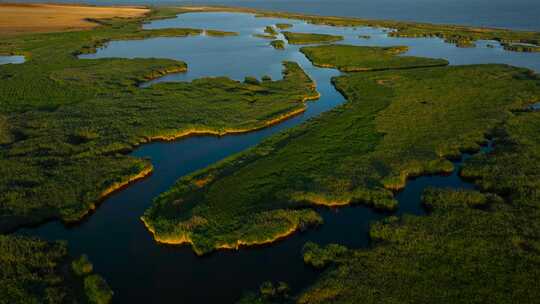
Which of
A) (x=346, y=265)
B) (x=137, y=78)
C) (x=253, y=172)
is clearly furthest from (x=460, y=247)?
(x=137, y=78)

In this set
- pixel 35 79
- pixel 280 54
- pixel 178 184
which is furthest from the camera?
pixel 280 54

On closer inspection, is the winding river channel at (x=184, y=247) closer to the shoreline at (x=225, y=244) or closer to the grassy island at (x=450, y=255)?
the shoreline at (x=225, y=244)

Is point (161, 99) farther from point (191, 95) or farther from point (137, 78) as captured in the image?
point (137, 78)

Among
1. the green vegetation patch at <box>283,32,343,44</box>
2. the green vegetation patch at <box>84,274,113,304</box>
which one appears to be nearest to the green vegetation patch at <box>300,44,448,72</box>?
the green vegetation patch at <box>283,32,343,44</box>

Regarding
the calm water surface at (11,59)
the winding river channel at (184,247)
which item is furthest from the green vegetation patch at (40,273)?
the calm water surface at (11,59)

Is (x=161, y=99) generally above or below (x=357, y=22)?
below

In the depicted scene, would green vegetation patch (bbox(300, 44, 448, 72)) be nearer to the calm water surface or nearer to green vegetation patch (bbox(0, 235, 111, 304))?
green vegetation patch (bbox(0, 235, 111, 304))
